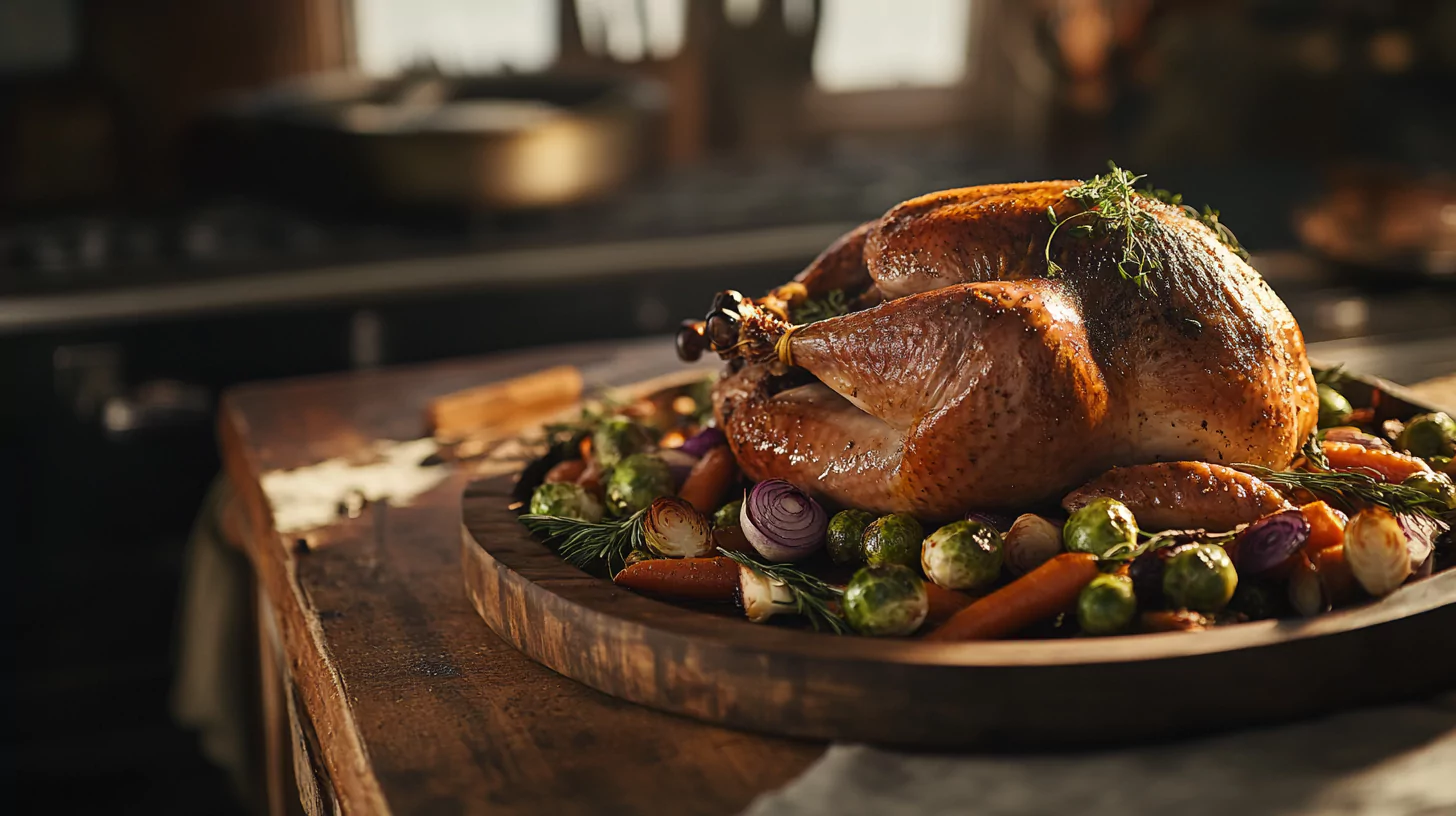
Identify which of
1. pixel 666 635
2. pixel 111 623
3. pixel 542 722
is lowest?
pixel 111 623

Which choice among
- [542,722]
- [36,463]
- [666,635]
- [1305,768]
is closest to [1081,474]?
→ [1305,768]

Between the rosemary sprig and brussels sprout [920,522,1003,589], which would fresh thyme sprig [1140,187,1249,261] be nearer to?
the rosemary sprig

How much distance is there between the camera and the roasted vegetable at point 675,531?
1.68 metres

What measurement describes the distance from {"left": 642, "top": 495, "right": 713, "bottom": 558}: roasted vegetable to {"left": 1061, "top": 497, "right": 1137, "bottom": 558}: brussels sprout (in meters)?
0.45

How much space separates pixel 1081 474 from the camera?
Answer: 172cm

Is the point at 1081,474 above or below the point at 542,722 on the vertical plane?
above

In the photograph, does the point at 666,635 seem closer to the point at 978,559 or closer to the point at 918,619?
the point at 918,619

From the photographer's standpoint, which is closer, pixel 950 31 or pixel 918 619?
pixel 918 619

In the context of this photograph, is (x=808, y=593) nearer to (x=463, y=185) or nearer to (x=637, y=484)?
(x=637, y=484)

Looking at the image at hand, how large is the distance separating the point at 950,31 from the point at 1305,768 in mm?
5465

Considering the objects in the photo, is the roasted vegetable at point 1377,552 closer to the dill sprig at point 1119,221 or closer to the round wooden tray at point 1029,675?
the round wooden tray at point 1029,675

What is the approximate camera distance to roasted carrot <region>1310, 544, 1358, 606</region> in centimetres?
149

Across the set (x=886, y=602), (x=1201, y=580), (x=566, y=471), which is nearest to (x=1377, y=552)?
(x=1201, y=580)

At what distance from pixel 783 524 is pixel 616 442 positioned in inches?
16.4
